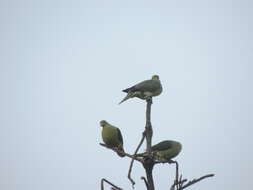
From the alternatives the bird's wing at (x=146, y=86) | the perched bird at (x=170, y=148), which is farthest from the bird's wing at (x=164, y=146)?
the bird's wing at (x=146, y=86)

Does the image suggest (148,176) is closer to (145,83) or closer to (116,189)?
(116,189)

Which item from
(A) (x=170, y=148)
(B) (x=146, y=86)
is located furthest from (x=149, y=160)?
(B) (x=146, y=86)

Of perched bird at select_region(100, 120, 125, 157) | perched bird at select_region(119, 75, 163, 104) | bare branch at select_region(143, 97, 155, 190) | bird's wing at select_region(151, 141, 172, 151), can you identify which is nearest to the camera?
bare branch at select_region(143, 97, 155, 190)

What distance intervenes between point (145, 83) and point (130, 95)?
56 cm

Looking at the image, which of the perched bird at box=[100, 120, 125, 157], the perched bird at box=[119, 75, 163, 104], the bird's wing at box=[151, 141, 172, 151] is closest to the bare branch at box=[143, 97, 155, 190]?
the bird's wing at box=[151, 141, 172, 151]

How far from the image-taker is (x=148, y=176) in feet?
11.8

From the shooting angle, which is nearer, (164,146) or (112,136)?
(164,146)

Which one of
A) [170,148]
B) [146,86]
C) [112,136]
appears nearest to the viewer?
[170,148]

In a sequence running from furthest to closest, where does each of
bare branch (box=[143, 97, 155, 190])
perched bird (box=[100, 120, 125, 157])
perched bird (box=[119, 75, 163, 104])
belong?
perched bird (box=[100, 120, 125, 157]) < perched bird (box=[119, 75, 163, 104]) < bare branch (box=[143, 97, 155, 190])

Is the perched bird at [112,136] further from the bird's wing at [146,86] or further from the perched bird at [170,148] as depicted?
the perched bird at [170,148]

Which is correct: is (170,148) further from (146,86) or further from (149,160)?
(149,160)

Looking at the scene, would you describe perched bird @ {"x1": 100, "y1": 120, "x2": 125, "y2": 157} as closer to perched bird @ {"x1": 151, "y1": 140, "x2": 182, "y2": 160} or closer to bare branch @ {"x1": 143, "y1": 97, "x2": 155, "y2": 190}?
perched bird @ {"x1": 151, "y1": 140, "x2": 182, "y2": 160}

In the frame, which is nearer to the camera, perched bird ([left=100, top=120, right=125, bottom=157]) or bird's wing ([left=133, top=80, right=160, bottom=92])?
bird's wing ([left=133, top=80, right=160, bottom=92])

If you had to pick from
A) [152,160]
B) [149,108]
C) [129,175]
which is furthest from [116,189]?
[149,108]
